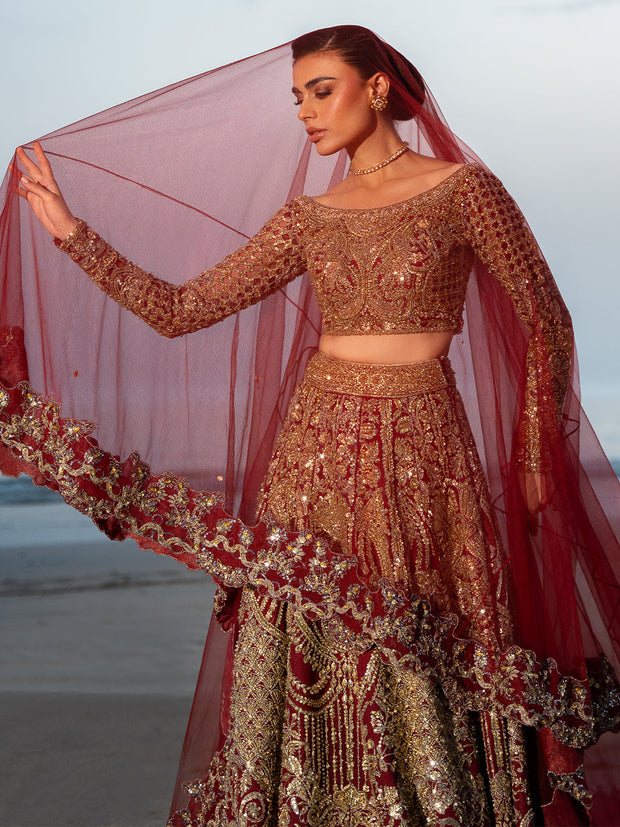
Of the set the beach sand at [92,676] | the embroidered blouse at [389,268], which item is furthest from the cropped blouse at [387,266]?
the beach sand at [92,676]

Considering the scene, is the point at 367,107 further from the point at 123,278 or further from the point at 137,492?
the point at 137,492

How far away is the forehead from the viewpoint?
2.12 metres

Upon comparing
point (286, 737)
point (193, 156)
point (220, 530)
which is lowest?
point (286, 737)

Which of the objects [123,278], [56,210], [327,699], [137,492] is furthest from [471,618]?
[56,210]

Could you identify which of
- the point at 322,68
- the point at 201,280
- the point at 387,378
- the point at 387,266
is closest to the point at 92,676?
the point at 201,280

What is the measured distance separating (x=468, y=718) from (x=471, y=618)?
0.20 m

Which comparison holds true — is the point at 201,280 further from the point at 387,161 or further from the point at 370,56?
the point at 370,56

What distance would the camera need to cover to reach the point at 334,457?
6.76 feet

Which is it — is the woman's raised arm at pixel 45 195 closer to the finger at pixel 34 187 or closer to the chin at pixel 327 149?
the finger at pixel 34 187

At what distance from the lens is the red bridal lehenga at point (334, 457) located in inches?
77.8

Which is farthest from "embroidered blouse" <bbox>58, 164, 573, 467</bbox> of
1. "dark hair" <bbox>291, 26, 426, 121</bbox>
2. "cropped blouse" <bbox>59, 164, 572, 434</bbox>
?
"dark hair" <bbox>291, 26, 426, 121</bbox>

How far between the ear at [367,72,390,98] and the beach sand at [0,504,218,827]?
2003 millimetres

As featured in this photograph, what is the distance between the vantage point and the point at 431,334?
208 centimetres

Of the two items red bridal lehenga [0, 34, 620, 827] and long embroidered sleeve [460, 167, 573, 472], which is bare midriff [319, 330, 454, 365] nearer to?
red bridal lehenga [0, 34, 620, 827]
